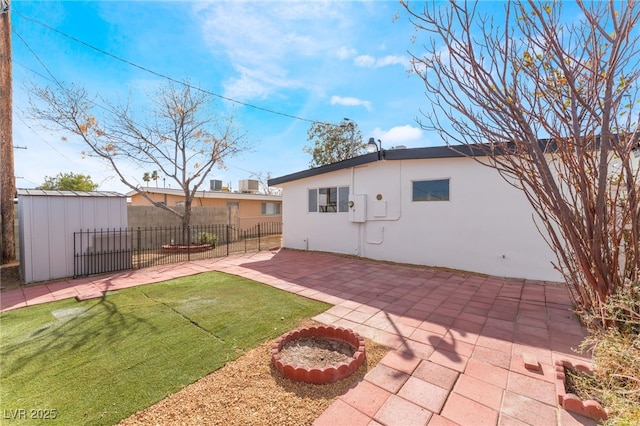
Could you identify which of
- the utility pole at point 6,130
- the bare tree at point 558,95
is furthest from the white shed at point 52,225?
the bare tree at point 558,95

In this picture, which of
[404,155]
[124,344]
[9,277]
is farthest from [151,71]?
[124,344]

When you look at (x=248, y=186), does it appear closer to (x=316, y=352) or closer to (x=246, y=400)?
(x=316, y=352)

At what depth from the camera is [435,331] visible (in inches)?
126

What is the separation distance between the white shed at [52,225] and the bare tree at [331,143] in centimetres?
1357

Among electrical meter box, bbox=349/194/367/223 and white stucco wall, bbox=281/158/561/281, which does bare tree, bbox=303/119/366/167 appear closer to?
white stucco wall, bbox=281/158/561/281

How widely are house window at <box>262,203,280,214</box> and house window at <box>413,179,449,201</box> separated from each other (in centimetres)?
1337

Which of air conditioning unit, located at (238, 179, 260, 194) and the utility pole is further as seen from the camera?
air conditioning unit, located at (238, 179, 260, 194)

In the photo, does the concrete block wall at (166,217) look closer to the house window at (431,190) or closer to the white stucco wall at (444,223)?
the white stucco wall at (444,223)

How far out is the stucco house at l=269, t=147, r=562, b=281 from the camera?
5895 millimetres

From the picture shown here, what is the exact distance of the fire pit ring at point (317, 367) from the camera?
2.22 m

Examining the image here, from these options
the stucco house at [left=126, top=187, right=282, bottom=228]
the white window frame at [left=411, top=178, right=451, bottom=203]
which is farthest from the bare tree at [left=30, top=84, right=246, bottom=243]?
the white window frame at [left=411, top=178, right=451, bottom=203]

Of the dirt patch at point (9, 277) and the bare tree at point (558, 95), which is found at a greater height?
the bare tree at point (558, 95)

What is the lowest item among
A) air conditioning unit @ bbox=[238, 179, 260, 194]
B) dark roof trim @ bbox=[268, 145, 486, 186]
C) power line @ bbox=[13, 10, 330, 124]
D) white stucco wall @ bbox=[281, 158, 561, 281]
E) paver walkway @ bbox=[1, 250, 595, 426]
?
paver walkway @ bbox=[1, 250, 595, 426]

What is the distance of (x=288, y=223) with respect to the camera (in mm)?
10312
